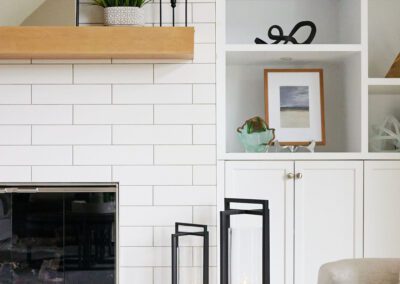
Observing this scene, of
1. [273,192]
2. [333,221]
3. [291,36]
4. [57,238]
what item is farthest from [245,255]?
[291,36]

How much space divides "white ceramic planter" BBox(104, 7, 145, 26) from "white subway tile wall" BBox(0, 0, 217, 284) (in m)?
0.16

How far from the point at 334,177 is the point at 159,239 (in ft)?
2.80

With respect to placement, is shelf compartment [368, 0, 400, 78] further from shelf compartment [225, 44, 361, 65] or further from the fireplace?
the fireplace

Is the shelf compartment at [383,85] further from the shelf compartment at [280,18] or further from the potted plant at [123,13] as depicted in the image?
the potted plant at [123,13]

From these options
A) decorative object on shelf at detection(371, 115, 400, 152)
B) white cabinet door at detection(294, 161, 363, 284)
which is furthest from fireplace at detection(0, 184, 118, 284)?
decorative object on shelf at detection(371, 115, 400, 152)

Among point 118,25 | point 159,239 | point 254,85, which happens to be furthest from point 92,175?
point 254,85

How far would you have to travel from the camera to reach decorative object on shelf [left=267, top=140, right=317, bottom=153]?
136 inches

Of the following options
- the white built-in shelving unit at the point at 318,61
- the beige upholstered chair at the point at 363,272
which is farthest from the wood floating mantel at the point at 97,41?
the beige upholstered chair at the point at 363,272

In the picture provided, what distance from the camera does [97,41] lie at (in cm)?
311

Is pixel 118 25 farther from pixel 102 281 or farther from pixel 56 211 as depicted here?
pixel 102 281

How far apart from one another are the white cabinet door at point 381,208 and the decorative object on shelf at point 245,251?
23.9 inches

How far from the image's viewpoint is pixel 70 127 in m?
3.27

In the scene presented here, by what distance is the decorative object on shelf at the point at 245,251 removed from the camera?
9.86 feet

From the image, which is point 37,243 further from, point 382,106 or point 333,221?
point 382,106
